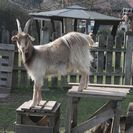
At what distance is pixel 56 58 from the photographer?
5.29 metres

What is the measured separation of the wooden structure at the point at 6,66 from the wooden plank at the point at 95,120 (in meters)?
4.84

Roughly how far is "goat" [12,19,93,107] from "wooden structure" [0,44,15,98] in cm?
484

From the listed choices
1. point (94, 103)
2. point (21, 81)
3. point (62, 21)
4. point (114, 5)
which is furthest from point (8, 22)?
point (114, 5)

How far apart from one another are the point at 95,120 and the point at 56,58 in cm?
104

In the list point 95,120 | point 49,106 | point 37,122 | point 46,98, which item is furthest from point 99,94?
point 46,98

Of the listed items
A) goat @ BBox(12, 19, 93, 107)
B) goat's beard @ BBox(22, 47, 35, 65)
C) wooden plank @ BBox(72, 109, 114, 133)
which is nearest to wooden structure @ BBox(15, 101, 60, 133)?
goat @ BBox(12, 19, 93, 107)

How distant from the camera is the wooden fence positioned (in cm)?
1048

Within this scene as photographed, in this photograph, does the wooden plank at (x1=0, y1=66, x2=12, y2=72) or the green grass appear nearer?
the green grass

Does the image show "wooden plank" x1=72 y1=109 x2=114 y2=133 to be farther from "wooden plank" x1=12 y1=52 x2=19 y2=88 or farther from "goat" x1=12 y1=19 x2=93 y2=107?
"wooden plank" x1=12 y1=52 x2=19 y2=88

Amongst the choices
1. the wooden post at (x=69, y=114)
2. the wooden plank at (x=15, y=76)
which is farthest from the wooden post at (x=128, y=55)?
the wooden post at (x=69, y=114)

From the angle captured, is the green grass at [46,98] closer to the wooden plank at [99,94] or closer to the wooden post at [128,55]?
the wooden post at [128,55]

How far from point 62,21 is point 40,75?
8965 mm

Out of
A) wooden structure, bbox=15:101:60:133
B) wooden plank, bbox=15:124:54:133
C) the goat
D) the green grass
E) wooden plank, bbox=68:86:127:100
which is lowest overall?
the green grass

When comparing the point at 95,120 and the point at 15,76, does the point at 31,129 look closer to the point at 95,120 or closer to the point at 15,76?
the point at 95,120
